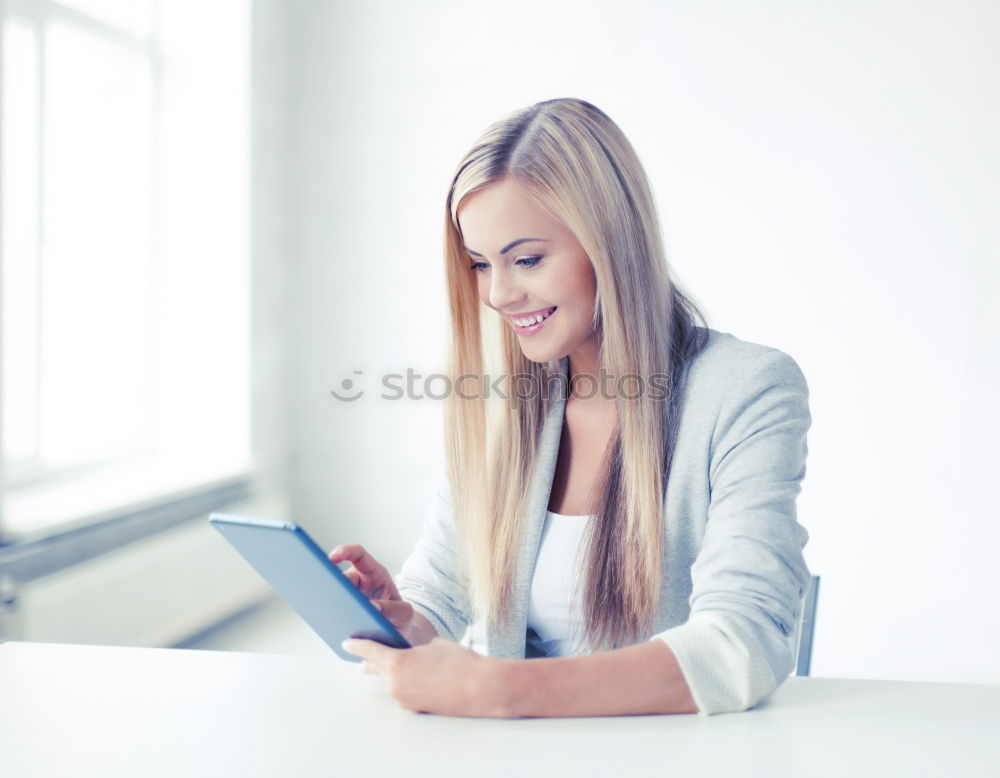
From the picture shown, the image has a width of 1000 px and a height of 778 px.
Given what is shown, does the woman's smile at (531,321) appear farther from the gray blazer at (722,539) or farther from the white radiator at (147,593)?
the white radiator at (147,593)

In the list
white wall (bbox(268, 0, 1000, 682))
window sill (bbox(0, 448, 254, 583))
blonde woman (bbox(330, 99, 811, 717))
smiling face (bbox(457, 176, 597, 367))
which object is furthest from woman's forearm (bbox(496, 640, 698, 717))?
white wall (bbox(268, 0, 1000, 682))

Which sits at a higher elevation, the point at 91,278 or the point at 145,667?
the point at 91,278

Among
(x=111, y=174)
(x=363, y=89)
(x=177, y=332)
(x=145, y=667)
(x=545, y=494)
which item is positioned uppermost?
(x=363, y=89)

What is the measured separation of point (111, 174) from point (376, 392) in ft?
4.12

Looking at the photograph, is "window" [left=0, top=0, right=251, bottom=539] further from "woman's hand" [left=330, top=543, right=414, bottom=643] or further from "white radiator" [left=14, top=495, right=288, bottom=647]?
"woman's hand" [left=330, top=543, right=414, bottom=643]

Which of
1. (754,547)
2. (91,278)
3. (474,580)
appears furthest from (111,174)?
(754,547)

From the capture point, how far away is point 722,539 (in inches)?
39.7

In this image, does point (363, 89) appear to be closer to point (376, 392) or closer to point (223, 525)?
point (376, 392)

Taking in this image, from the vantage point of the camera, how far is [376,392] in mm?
3693

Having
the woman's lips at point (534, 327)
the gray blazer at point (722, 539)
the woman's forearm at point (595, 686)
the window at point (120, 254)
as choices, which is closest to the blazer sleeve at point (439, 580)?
the gray blazer at point (722, 539)

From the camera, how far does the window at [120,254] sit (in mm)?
2523


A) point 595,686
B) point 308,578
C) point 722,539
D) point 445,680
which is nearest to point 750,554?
point 722,539

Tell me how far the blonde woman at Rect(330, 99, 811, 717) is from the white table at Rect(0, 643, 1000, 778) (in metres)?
0.15

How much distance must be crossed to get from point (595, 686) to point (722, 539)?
0.25 m
